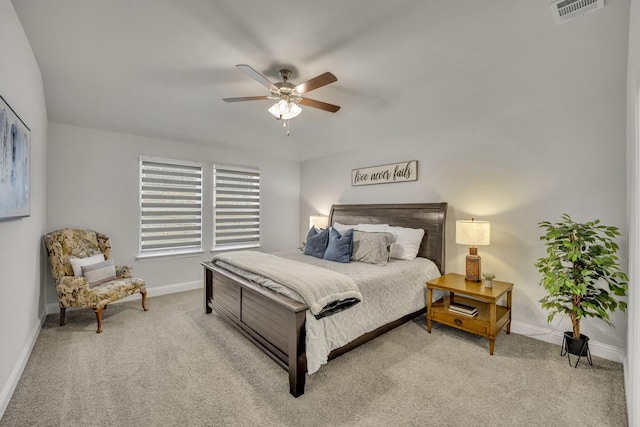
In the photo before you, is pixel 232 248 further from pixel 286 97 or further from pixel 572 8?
pixel 572 8

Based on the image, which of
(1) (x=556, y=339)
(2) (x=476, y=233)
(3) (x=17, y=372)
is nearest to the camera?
(3) (x=17, y=372)

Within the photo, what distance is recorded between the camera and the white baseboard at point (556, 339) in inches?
101

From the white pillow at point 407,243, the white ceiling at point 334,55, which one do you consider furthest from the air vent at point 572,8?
the white pillow at point 407,243

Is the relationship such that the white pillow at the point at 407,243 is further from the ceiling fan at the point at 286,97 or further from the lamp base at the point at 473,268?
the ceiling fan at the point at 286,97

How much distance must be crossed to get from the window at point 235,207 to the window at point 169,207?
0.31 metres

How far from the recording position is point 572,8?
1.98 m

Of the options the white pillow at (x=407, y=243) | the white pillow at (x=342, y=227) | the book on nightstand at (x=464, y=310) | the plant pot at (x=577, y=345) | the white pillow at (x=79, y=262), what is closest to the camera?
the plant pot at (x=577, y=345)

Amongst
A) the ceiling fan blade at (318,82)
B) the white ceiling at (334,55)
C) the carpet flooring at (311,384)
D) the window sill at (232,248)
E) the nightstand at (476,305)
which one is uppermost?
the white ceiling at (334,55)

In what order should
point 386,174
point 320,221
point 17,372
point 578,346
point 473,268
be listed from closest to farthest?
point 17,372 < point 578,346 < point 473,268 < point 386,174 < point 320,221

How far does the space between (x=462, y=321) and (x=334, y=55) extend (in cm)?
290

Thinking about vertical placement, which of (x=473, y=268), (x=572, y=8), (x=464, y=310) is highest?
(x=572, y=8)

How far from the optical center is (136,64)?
2.84 m

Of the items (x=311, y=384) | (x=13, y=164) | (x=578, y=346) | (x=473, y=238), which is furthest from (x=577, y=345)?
(x=13, y=164)

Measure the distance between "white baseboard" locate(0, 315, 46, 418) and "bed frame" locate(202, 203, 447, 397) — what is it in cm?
159
